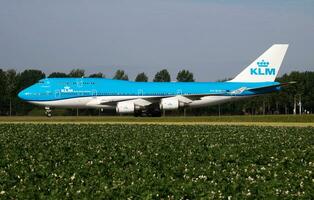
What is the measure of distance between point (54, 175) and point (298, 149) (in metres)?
9.26

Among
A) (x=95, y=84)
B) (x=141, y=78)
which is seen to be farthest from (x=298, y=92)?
(x=95, y=84)

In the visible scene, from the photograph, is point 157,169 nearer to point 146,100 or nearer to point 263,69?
point 146,100

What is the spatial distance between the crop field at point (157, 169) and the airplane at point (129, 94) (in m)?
33.6

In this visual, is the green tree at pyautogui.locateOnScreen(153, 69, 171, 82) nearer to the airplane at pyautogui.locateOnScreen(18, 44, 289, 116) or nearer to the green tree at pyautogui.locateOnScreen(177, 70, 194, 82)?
the green tree at pyautogui.locateOnScreen(177, 70, 194, 82)

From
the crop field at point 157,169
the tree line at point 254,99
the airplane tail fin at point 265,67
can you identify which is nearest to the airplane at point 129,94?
the airplane tail fin at point 265,67

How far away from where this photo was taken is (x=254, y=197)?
9.66 meters

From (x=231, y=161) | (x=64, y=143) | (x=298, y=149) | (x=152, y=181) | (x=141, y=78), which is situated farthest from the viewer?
(x=141, y=78)

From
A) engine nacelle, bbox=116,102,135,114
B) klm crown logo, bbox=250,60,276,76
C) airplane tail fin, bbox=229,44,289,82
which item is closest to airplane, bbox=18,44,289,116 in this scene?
engine nacelle, bbox=116,102,135,114

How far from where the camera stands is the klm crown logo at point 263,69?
6206 cm

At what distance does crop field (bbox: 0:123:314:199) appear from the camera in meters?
10.1

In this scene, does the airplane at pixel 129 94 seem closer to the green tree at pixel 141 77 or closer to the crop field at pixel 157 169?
the crop field at pixel 157 169

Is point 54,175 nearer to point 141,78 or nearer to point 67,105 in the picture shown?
point 67,105

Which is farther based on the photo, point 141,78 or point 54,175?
point 141,78

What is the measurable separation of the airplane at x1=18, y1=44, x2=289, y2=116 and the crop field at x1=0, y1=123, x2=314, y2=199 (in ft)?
110
